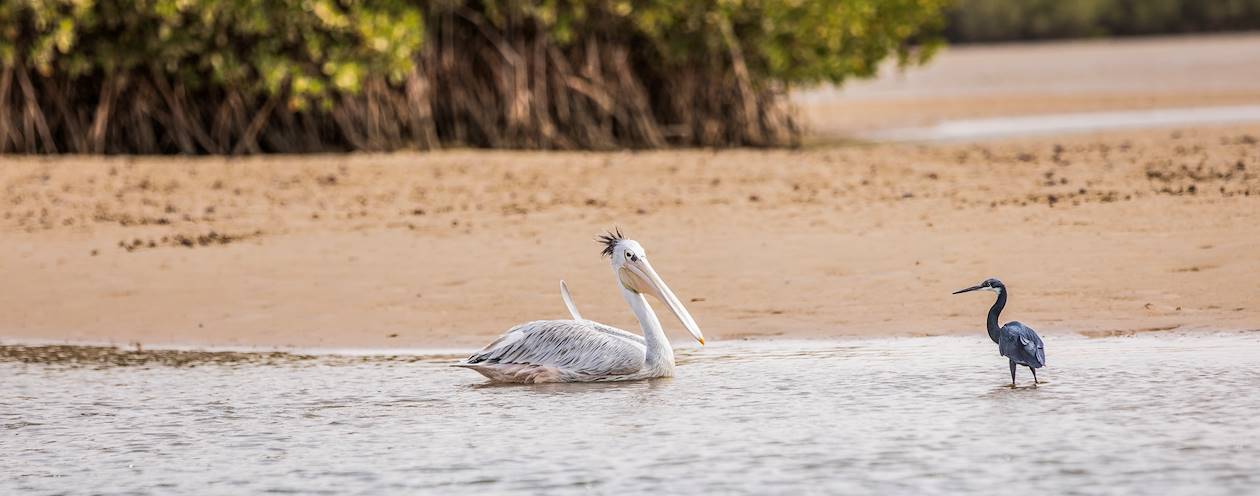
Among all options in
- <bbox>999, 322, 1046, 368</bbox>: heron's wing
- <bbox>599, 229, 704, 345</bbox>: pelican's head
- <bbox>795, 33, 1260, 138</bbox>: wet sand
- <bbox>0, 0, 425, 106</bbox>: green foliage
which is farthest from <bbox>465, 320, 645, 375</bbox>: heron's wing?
<bbox>795, 33, 1260, 138</bbox>: wet sand

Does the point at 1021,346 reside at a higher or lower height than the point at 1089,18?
lower

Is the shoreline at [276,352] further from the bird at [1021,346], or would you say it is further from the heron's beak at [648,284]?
the bird at [1021,346]

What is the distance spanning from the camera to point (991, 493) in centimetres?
498

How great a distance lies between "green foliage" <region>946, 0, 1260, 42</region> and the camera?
167ft

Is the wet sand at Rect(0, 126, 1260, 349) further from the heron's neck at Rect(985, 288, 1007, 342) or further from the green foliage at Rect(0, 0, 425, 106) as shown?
the green foliage at Rect(0, 0, 425, 106)

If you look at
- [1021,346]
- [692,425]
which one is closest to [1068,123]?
[1021,346]

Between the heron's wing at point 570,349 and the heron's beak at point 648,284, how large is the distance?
0.19m

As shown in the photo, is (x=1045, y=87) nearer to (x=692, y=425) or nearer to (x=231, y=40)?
(x=231, y=40)

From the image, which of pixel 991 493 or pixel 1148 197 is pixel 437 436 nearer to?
pixel 991 493

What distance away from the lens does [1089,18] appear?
178 feet

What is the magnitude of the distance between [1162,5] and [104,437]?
49.7m

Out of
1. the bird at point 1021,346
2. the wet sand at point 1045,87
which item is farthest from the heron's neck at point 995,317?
the wet sand at point 1045,87

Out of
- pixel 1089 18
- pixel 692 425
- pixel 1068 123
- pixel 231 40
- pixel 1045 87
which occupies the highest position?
pixel 1089 18

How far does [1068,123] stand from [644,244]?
37.7 ft
